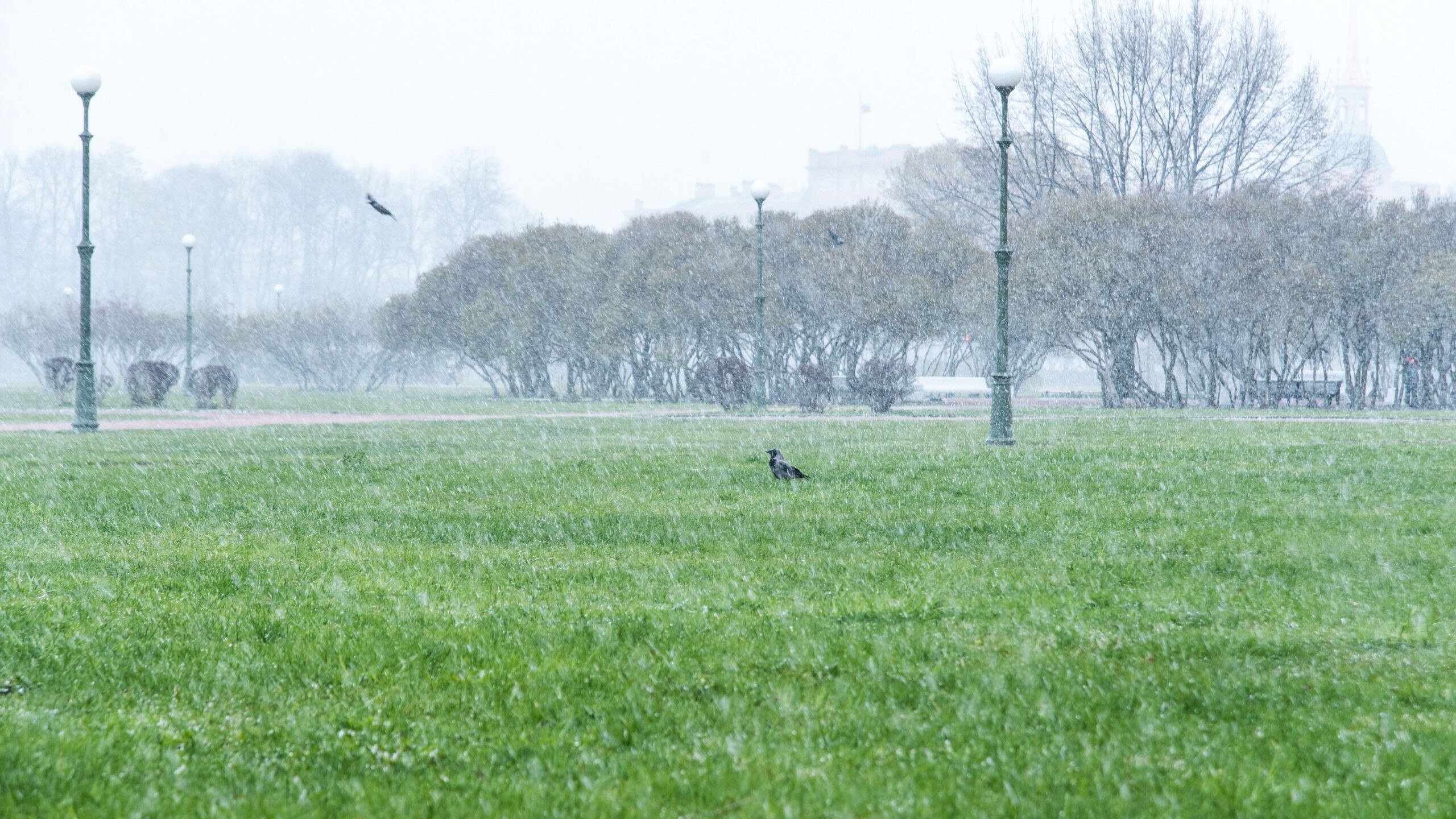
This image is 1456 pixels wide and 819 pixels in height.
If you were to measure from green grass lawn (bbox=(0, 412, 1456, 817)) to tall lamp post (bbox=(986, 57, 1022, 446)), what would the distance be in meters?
5.65

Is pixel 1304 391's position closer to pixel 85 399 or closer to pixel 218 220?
pixel 85 399

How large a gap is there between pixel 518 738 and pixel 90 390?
745 inches

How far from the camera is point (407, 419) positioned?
985 inches

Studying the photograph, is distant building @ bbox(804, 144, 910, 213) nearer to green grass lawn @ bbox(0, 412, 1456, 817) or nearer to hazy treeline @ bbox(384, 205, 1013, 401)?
hazy treeline @ bbox(384, 205, 1013, 401)

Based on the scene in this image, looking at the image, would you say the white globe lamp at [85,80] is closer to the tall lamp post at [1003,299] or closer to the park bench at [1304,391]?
the tall lamp post at [1003,299]

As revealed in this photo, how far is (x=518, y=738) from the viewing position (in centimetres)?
343

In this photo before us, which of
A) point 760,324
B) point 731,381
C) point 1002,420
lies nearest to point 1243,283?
point 760,324

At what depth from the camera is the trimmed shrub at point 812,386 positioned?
91.6ft

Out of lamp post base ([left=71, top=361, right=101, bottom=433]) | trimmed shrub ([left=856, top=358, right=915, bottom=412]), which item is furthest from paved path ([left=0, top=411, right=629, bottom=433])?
Answer: trimmed shrub ([left=856, top=358, right=915, bottom=412])

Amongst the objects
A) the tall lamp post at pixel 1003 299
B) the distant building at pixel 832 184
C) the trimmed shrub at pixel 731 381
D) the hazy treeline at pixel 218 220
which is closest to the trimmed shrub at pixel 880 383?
the trimmed shrub at pixel 731 381

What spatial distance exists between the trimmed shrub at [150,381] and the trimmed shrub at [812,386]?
15.3m

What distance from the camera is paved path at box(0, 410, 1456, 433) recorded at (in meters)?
21.5

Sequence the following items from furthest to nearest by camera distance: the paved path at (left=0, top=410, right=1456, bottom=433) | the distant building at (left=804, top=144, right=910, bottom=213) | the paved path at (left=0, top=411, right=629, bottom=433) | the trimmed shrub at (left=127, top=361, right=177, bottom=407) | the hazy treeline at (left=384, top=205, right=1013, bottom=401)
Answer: the distant building at (left=804, top=144, right=910, bottom=213) < the hazy treeline at (left=384, top=205, right=1013, bottom=401) < the trimmed shrub at (left=127, top=361, right=177, bottom=407) < the paved path at (left=0, top=410, right=1456, bottom=433) < the paved path at (left=0, top=411, right=629, bottom=433)

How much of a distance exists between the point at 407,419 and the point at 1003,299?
13.7 m
